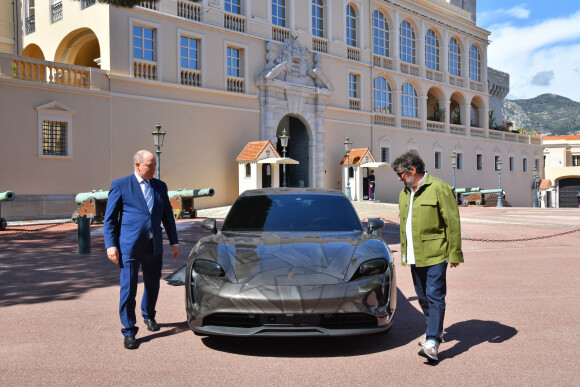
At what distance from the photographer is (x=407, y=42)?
40562mm

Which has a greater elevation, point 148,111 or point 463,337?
point 148,111

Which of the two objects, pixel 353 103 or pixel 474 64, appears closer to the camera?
pixel 353 103

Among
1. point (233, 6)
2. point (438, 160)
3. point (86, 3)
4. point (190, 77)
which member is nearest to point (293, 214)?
point (190, 77)

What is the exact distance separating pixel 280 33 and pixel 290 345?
2831 cm

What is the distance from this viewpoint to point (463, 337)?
17.4ft

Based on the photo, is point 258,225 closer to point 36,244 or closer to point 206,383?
point 206,383

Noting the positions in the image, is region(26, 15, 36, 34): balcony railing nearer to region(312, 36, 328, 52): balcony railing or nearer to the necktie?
region(312, 36, 328, 52): balcony railing

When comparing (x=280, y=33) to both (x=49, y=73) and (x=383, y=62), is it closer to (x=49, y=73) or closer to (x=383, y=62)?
(x=383, y=62)

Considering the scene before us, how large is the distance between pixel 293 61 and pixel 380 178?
9.85 meters

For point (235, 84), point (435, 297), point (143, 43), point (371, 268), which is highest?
point (143, 43)

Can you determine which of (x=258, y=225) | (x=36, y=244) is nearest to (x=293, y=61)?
(x=36, y=244)

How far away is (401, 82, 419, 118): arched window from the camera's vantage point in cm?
4000

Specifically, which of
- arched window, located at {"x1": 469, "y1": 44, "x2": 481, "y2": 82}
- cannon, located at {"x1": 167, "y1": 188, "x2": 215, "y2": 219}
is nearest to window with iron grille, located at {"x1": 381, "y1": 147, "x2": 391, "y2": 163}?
arched window, located at {"x1": 469, "y1": 44, "x2": 481, "y2": 82}

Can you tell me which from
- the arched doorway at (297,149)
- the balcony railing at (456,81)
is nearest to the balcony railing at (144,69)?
the arched doorway at (297,149)
